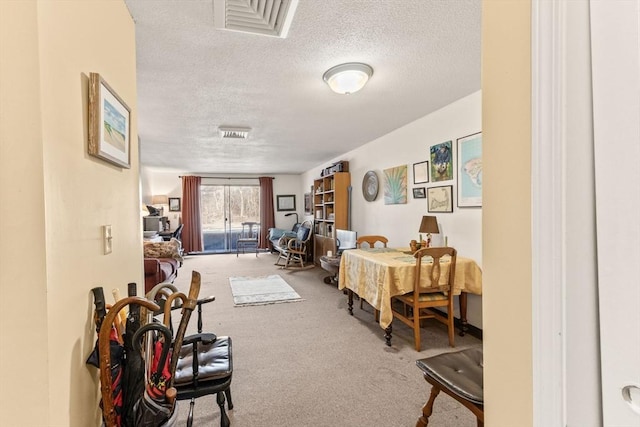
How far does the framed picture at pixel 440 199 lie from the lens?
316cm

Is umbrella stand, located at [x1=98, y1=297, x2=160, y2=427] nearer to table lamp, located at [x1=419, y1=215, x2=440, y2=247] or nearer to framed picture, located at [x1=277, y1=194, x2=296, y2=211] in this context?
table lamp, located at [x1=419, y1=215, x2=440, y2=247]

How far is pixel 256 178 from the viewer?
29.0ft

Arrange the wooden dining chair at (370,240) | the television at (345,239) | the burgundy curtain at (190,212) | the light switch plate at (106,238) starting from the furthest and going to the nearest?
the burgundy curtain at (190,212)
the television at (345,239)
the wooden dining chair at (370,240)
the light switch plate at (106,238)

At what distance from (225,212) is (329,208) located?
13.1ft

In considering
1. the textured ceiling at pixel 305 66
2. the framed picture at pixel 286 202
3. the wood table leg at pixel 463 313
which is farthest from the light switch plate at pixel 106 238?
the framed picture at pixel 286 202

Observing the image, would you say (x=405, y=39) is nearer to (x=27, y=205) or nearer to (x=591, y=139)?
(x=591, y=139)

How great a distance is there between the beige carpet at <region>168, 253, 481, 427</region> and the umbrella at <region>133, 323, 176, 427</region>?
81cm

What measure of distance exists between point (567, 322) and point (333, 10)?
173cm

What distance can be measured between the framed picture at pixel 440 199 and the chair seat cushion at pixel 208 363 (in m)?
2.49

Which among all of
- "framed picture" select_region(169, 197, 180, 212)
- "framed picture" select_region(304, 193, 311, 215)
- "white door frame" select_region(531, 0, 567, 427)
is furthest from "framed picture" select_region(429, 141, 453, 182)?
"framed picture" select_region(169, 197, 180, 212)

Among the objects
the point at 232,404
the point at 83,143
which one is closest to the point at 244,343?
the point at 232,404

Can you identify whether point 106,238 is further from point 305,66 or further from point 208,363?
point 305,66

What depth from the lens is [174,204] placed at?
27.3ft

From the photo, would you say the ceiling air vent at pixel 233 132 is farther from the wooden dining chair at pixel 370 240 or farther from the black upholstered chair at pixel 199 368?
the black upholstered chair at pixel 199 368
